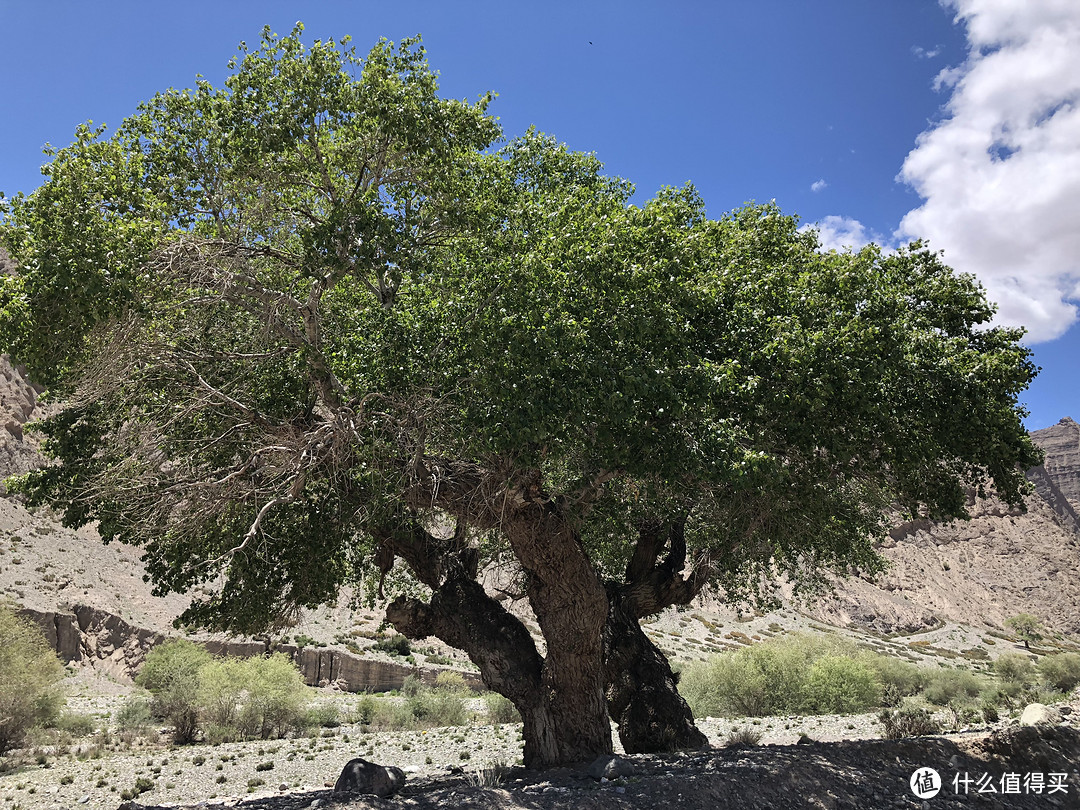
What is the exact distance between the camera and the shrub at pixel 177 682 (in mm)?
24391

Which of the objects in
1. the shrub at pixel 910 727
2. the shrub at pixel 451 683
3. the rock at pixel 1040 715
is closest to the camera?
the rock at pixel 1040 715

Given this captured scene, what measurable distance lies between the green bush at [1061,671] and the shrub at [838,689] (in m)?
13.2

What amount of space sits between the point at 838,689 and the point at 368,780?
19.2 meters

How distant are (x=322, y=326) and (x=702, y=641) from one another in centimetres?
4901

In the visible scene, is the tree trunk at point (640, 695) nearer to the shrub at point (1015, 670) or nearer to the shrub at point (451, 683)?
the shrub at point (451, 683)

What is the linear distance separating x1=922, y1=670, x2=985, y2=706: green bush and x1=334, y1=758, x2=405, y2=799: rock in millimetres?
26495

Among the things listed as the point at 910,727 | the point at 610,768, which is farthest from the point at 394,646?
the point at 610,768

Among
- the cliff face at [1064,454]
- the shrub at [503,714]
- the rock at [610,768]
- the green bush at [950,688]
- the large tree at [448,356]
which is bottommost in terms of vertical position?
the shrub at [503,714]

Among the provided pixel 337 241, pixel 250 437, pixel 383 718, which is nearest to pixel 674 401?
pixel 337 241

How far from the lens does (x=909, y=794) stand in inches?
353

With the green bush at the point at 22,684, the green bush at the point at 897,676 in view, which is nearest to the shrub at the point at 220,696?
the green bush at the point at 22,684

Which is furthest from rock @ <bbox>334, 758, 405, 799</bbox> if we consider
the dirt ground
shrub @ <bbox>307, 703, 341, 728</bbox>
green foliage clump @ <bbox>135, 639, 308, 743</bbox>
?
shrub @ <bbox>307, 703, 341, 728</bbox>

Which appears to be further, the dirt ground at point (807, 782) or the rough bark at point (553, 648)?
the rough bark at point (553, 648)

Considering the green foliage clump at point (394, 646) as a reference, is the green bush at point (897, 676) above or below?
above
